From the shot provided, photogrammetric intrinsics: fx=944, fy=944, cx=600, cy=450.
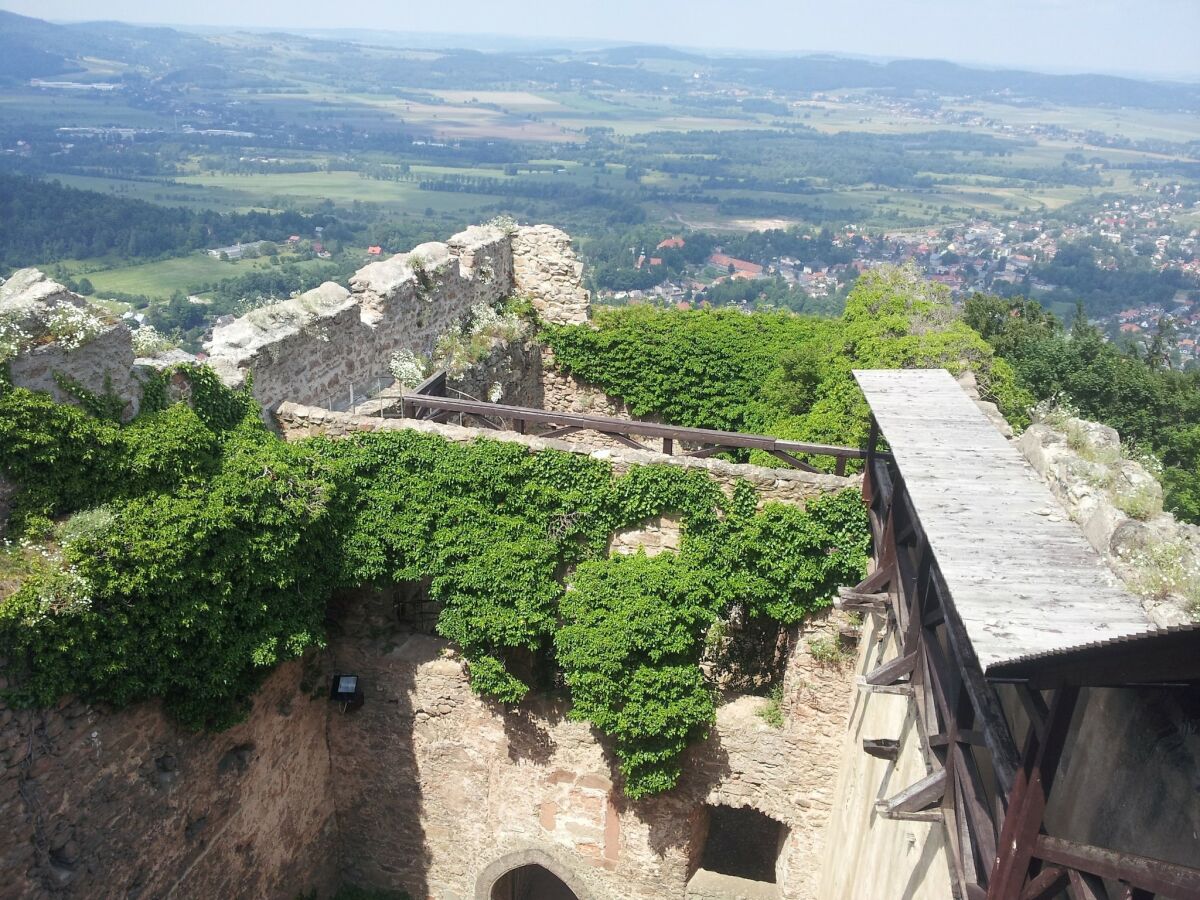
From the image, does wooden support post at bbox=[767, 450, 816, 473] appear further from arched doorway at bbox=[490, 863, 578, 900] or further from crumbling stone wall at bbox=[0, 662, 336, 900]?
arched doorway at bbox=[490, 863, 578, 900]

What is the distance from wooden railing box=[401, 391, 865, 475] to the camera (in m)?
9.77

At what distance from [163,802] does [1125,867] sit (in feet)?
25.1

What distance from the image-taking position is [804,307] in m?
43.8

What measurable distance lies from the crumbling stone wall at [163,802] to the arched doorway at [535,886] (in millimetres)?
2428

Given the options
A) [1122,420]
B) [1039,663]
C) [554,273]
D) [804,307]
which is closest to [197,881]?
[1039,663]

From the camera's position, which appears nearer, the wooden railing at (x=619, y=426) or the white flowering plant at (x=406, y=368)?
the wooden railing at (x=619, y=426)

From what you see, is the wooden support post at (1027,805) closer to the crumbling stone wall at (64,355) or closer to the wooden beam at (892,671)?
the wooden beam at (892,671)

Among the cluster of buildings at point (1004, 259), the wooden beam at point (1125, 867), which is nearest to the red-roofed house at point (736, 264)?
the cluster of buildings at point (1004, 259)

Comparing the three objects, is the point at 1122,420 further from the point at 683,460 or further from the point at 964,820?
the point at 964,820

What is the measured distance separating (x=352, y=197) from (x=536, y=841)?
108 m

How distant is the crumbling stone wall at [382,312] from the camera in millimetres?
10125

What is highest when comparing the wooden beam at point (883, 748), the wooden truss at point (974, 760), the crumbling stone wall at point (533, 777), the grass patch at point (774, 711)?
the wooden truss at point (974, 760)

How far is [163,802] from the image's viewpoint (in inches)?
327

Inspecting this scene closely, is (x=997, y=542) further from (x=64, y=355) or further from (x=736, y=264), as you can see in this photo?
(x=736, y=264)
